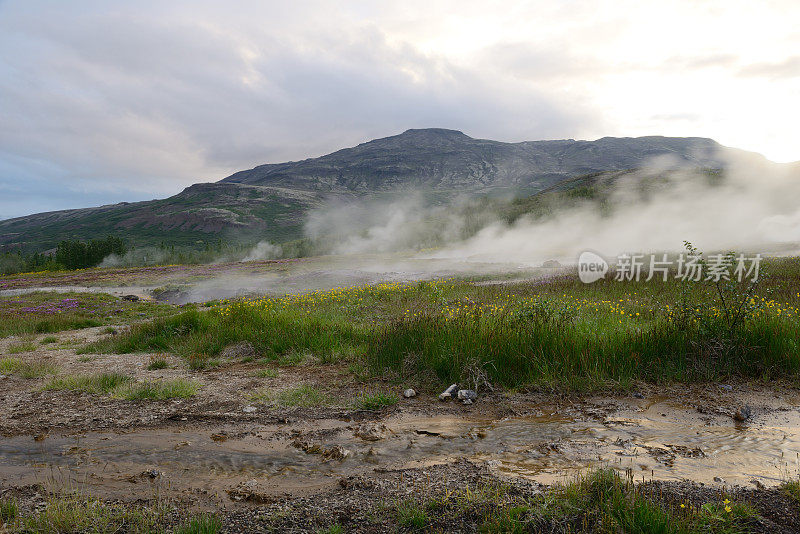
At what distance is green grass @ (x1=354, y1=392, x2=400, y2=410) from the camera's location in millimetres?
6027

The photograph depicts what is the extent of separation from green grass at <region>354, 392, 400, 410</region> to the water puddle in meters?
0.47

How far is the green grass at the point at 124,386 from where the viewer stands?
21.7 ft

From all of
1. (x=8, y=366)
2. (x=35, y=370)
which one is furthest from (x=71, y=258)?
(x=35, y=370)

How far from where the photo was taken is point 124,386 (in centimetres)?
690

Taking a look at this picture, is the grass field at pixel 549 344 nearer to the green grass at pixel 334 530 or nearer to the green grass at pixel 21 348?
the green grass at pixel 21 348

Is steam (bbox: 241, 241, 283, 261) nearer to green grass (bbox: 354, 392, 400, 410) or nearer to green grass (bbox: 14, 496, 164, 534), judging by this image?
green grass (bbox: 354, 392, 400, 410)

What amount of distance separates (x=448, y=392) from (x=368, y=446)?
1944mm

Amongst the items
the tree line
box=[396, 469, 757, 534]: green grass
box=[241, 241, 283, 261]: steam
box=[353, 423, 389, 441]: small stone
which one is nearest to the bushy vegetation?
the tree line

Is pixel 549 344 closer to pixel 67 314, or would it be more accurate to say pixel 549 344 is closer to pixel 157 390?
pixel 157 390

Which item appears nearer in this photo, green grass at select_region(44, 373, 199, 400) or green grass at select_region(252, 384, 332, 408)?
green grass at select_region(252, 384, 332, 408)

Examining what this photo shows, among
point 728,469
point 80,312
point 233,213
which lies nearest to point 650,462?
point 728,469

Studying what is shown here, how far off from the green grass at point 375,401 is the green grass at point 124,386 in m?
3.07

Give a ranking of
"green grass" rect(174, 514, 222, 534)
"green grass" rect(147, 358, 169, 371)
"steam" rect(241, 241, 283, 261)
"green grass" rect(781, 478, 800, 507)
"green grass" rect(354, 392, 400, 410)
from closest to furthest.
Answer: "green grass" rect(174, 514, 222, 534) → "green grass" rect(781, 478, 800, 507) → "green grass" rect(354, 392, 400, 410) → "green grass" rect(147, 358, 169, 371) → "steam" rect(241, 241, 283, 261)

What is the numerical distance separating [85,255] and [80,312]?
224 feet
